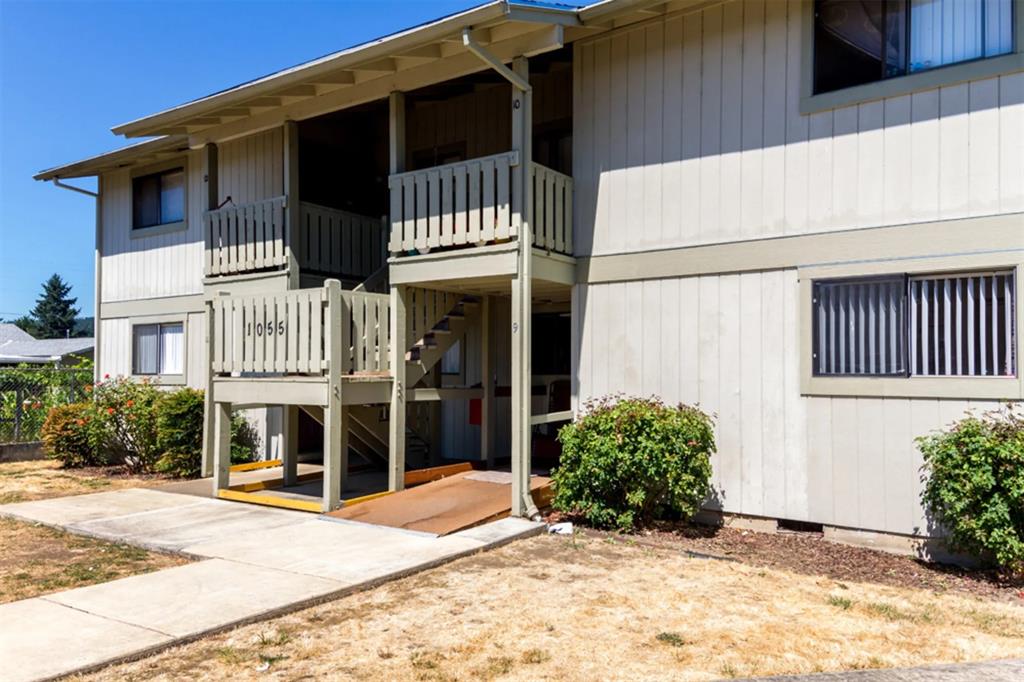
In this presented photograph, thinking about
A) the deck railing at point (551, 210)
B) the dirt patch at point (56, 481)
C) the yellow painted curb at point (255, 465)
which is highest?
the deck railing at point (551, 210)

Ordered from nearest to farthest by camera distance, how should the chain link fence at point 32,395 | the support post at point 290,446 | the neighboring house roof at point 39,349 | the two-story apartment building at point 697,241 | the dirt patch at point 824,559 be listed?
the dirt patch at point 824,559 → the two-story apartment building at point 697,241 → the support post at point 290,446 → the chain link fence at point 32,395 → the neighboring house roof at point 39,349

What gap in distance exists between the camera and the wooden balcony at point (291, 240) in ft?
37.4

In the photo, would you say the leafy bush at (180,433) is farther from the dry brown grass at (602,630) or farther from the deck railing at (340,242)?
the dry brown grass at (602,630)

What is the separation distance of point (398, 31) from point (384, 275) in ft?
12.8

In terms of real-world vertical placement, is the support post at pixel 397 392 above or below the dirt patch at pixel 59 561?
above

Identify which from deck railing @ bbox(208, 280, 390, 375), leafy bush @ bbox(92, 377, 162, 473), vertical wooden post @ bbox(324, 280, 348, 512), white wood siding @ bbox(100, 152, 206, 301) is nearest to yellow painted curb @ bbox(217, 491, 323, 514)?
vertical wooden post @ bbox(324, 280, 348, 512)

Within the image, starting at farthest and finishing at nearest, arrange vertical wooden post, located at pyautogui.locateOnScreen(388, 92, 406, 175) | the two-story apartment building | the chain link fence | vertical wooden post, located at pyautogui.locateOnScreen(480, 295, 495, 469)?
the chain link fence
vertical wooden post, located at pyautogui.locateOnScreen(480, 295, 495, 469)
vertical wooden post, located at pyautogui.locateOnScreen(388, 92, 406, 175)
the two-story apartment building

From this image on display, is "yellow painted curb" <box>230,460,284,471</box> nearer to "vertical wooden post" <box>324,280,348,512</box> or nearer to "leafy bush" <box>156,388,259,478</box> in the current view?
"leafy bush" <box>156,388,259,478</box>

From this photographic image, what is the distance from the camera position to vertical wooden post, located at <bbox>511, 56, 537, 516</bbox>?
8.34 meters

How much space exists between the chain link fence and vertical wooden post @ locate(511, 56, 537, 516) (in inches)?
421

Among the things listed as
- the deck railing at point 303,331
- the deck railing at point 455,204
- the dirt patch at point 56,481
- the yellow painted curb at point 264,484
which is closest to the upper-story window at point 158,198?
the dirt patch at point 56,481

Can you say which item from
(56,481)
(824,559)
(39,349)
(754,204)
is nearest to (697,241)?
(754,204)

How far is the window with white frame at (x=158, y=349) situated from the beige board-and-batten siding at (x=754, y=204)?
8.57 m

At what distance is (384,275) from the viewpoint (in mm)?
11312
